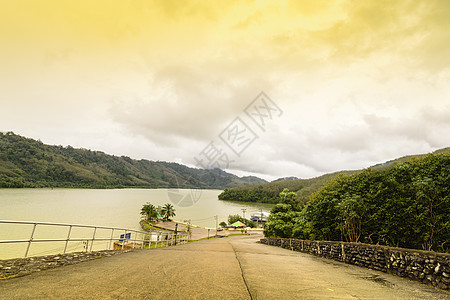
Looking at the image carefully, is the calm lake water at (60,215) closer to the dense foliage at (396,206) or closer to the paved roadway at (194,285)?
the paved roadway at (194,285)

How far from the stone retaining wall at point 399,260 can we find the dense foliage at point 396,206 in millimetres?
1118

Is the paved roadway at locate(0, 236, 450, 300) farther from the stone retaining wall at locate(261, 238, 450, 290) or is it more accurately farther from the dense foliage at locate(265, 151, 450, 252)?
the dense foliage at locate(265, 151, 450, 252)

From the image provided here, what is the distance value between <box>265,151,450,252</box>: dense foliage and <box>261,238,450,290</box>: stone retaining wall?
112cm

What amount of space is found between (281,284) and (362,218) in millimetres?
6517

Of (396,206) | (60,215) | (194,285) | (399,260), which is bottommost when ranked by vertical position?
(60,215)

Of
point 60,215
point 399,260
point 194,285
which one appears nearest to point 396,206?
point 399,260

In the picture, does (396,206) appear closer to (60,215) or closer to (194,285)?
(194,285)

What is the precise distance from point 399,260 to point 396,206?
2.58m

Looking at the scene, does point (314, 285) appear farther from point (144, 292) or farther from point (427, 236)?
point (427, 236)

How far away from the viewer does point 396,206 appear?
755 cm

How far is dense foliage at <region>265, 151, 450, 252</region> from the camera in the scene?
253 inches

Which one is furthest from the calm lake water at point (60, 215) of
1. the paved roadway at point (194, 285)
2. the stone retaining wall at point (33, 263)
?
the paved roadway at point (194, 285)

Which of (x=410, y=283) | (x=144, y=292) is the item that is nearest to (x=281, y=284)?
(x=144, y=292)

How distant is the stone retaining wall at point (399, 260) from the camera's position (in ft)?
15.3
